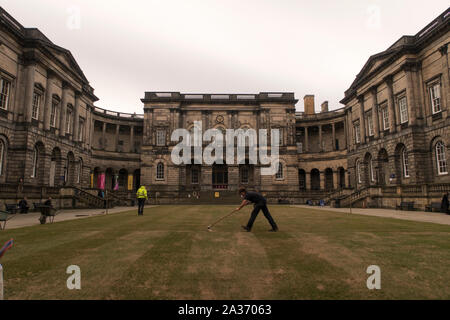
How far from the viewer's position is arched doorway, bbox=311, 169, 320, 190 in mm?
44997

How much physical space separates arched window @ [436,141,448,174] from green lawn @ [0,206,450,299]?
19.4 meters

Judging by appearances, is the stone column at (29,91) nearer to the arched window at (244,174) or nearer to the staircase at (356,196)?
the arched window at (244,174)

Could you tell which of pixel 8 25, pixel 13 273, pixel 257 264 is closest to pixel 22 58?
pixel 8 25

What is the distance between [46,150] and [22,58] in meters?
8.68

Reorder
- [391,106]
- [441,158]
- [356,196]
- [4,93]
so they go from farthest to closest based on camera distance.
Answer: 1. [391,106]
2. [356,196]
3. [441,158]
4. [4,93]

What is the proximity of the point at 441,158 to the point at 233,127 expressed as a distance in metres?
26.4

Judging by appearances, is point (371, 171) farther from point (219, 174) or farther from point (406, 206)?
point (219, 174)

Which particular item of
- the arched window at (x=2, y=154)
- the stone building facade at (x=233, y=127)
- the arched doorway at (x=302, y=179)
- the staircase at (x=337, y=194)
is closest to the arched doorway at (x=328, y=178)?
the stone building facade at (x=233, y=127)

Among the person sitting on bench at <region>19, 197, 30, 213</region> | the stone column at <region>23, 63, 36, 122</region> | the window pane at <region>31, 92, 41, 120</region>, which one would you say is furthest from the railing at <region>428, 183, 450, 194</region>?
the window pane at <region>31, 92, 41, 120</region>

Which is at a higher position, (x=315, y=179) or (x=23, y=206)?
(x=315, y=179)

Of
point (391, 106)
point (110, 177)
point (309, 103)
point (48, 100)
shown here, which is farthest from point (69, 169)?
point (309, 103)

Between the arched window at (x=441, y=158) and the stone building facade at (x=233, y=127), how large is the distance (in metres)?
0.09

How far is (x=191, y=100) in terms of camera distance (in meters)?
42.3

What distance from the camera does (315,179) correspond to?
1795 inches
